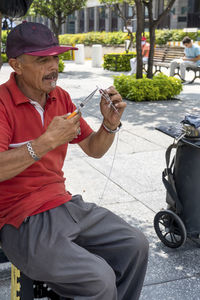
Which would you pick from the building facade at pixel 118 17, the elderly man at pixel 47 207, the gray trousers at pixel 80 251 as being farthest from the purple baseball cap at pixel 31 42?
the building facade at pixel 118 17

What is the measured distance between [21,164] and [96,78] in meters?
14.3

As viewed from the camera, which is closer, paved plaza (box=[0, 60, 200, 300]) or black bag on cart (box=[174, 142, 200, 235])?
paved plaza (box=[0, 60, 200, 300])

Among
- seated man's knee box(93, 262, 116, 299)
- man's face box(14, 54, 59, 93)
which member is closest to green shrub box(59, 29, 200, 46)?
man's face box(14, 54, 59, 93)

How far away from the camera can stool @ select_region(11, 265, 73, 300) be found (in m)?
2.22

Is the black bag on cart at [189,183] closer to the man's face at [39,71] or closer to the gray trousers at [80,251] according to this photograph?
the gray trousers at [80,251]

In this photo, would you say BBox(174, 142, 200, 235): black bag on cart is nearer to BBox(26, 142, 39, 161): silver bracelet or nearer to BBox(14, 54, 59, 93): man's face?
BBox(14, 54, 59, 93): man's face

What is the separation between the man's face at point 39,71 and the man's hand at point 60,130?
1.06 feet

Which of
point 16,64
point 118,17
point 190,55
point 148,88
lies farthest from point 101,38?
point 16,64

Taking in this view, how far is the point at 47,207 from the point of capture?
221 centimetres

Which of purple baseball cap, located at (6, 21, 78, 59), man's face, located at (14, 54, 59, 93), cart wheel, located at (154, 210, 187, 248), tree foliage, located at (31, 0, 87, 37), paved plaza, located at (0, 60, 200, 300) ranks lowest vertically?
paved plaza, located at (0, 60, 200, 300)

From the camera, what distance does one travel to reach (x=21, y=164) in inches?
79.9

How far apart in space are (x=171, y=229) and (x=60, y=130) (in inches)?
76.6

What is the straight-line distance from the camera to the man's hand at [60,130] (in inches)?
79.6

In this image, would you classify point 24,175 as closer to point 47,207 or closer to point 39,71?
point 47,207
